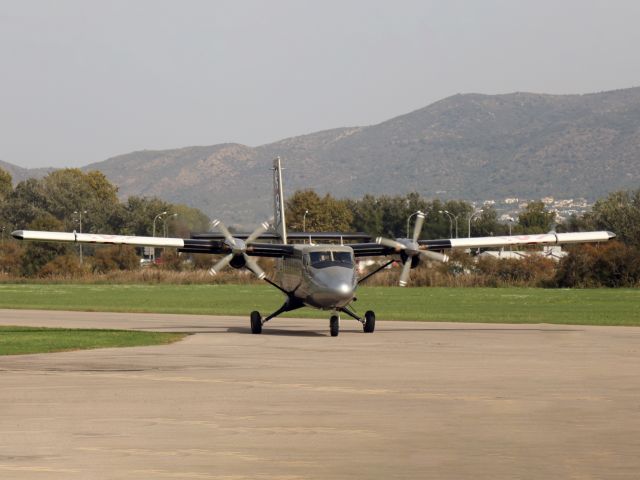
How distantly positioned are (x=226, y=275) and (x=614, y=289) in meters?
30.7

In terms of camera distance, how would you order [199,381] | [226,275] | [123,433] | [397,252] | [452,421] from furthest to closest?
[226,275]
[397,252]
[199,381]
[452,421]
[123,433]

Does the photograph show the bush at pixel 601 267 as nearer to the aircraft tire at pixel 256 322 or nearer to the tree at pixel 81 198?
the aircraft tire at pixel 256 322

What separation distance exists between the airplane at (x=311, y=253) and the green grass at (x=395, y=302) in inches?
250

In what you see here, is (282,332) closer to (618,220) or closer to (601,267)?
(601,267)

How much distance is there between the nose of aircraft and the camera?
107ft

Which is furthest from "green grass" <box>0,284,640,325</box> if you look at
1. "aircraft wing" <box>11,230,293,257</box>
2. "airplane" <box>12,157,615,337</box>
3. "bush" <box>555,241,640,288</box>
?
"aircraft wing" <box>11,230,293,257</box>

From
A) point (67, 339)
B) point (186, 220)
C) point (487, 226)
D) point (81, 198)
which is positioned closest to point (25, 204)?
point (81, 198)

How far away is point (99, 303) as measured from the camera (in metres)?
60.7

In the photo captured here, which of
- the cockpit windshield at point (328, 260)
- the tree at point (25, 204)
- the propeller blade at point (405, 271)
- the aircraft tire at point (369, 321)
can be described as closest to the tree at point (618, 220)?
the propeller blade at point (405, 271)

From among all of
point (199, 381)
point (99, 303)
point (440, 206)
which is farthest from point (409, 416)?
point (440, 206)

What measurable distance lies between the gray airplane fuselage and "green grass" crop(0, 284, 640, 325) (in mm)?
10606

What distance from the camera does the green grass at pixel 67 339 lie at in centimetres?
2917

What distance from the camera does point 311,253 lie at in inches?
1335

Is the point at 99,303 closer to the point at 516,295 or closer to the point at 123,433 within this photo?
the point at 516,295
